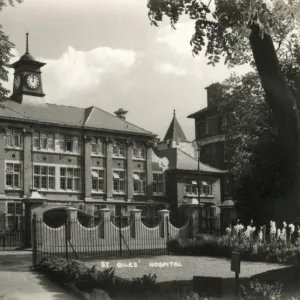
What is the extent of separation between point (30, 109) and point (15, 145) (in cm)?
637

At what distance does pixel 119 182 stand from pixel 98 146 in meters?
3.56

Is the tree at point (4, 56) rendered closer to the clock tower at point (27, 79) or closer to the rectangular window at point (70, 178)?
the clock tower at point (27, 79)

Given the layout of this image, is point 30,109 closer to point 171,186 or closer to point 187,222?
point 187,222

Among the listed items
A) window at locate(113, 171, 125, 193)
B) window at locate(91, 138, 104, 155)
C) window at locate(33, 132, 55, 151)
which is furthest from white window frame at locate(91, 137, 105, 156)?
window at locate(33, 132, 55, 151)

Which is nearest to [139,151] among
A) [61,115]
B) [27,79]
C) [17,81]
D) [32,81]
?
[61,115]

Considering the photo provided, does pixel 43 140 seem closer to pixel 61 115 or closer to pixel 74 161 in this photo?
pixel 61 115

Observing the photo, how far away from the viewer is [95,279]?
1154 centimetres

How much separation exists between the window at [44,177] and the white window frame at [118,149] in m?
4.34

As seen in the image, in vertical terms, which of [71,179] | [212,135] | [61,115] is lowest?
[71,179]

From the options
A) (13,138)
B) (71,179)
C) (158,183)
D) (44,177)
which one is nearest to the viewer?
(13,138)

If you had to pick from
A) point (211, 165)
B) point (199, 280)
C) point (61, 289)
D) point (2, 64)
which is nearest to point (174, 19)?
point (199, 280)

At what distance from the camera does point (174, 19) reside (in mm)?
9961

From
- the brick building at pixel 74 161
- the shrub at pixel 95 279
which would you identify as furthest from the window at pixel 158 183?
the shrub at pixel 95 279

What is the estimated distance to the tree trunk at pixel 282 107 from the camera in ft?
31.4
